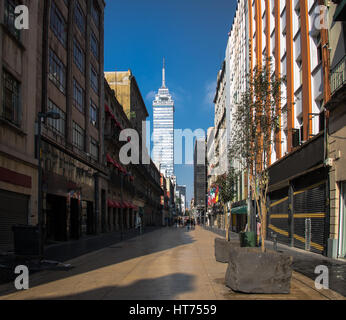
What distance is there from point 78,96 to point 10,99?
14.5 m

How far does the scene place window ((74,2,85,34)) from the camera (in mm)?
33781

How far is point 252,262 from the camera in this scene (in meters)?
8.37

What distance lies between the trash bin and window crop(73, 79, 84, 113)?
2028cm

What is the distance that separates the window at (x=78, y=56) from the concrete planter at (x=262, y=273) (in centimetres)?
2808

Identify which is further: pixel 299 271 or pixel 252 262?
pixel 299 271

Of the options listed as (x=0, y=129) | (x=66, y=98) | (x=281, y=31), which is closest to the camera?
(x=0, y=129)

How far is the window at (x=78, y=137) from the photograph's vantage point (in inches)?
1270

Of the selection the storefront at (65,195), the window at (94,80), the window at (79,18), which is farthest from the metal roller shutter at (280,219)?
the window at (79,18)

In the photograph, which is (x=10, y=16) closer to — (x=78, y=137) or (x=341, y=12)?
(x=78, y=137)

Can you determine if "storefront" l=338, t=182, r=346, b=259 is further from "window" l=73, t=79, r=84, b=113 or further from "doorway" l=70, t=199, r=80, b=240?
"window" l=73, t=79, r=84, b=113

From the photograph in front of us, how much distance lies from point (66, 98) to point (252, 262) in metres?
25.0

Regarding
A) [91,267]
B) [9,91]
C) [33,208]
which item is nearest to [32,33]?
[9,91]

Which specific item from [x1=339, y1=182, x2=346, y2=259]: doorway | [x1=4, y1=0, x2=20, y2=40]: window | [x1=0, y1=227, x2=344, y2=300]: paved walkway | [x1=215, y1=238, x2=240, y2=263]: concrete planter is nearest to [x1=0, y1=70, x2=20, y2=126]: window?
[x1=4, y1=0, x2=20, y2=40]: window
